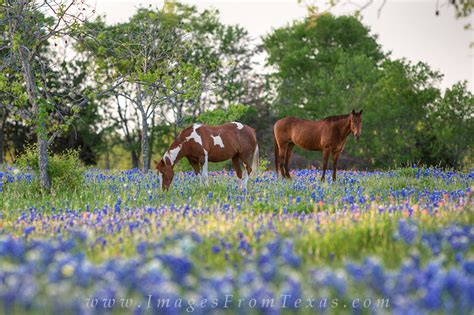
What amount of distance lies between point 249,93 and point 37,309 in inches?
1545

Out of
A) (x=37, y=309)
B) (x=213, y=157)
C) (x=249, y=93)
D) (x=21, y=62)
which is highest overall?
(x=249, y=93)

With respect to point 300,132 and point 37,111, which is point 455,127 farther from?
point 37,111

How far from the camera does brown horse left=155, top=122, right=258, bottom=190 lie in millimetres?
13766

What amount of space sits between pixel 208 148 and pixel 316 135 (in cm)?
479

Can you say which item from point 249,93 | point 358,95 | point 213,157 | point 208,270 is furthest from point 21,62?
point 249,93

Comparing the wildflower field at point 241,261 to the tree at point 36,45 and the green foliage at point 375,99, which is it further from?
the green foliage at point 375,99

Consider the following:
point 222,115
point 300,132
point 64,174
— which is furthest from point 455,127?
point 64,174

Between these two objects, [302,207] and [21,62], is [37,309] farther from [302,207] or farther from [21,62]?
[21,62]

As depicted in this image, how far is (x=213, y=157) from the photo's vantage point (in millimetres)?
15055

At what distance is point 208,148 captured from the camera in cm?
1465

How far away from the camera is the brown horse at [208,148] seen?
13.8 m

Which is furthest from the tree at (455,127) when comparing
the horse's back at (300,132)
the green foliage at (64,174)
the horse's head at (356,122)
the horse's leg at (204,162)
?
the green foliage at (64,174)

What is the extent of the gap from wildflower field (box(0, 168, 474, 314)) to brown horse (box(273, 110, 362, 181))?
5.54 m

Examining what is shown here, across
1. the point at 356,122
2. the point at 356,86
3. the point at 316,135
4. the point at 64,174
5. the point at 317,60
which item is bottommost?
the point at 64,174
